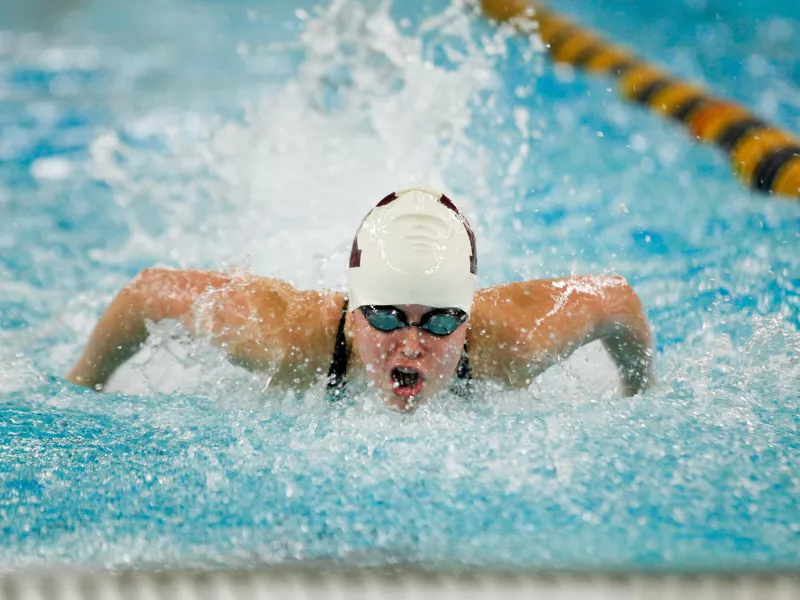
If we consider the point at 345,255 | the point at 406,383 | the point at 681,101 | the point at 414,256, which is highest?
the point at 681,101

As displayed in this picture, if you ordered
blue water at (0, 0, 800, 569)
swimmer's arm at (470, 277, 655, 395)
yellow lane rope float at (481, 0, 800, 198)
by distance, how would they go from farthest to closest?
yellow lane rope float at (481, 0, 800, 198) < swimmer's arm at (470, 277, 655, 395) < blue water at (0, 0, 800, 569)

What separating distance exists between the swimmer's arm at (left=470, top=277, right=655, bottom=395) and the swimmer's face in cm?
15

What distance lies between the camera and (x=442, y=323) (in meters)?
2.43

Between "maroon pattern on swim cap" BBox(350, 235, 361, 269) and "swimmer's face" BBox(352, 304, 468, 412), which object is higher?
"maroon pattern on swim cap" BBox(350, 235, 361, 269)

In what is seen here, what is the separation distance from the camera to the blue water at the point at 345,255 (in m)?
2.04

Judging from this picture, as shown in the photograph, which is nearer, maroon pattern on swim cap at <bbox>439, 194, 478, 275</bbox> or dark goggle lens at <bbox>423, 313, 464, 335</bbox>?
dark goggle lens at <bbox>423, 313, 464, 335</bbox>

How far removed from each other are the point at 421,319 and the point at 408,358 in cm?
10

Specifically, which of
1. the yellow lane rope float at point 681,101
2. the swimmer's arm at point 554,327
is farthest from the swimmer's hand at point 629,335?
the yellow lane rope float at point 681,101

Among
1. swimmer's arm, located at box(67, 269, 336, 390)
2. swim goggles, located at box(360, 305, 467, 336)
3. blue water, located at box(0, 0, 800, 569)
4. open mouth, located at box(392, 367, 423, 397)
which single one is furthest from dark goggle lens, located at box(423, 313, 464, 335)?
swimmer's arm, located at box(67, 269, 336, 390)

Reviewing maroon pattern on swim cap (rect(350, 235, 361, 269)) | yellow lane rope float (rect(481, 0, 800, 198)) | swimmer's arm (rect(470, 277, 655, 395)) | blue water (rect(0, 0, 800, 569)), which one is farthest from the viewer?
yellow lane rope float (rect(481, 0, 800, 198))

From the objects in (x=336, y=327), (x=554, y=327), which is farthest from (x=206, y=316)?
(x=554, y=327)

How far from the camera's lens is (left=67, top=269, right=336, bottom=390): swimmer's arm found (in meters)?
2.62

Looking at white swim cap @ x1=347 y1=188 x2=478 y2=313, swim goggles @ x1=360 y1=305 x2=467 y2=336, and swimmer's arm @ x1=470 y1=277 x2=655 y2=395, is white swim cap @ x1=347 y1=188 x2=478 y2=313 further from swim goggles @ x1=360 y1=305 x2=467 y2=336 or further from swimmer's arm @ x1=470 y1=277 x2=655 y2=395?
swimmer's arm @ x1=470 y1=277 x2=655 y2=395

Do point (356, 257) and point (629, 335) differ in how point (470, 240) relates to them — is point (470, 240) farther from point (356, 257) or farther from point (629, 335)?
point (629, 335)
